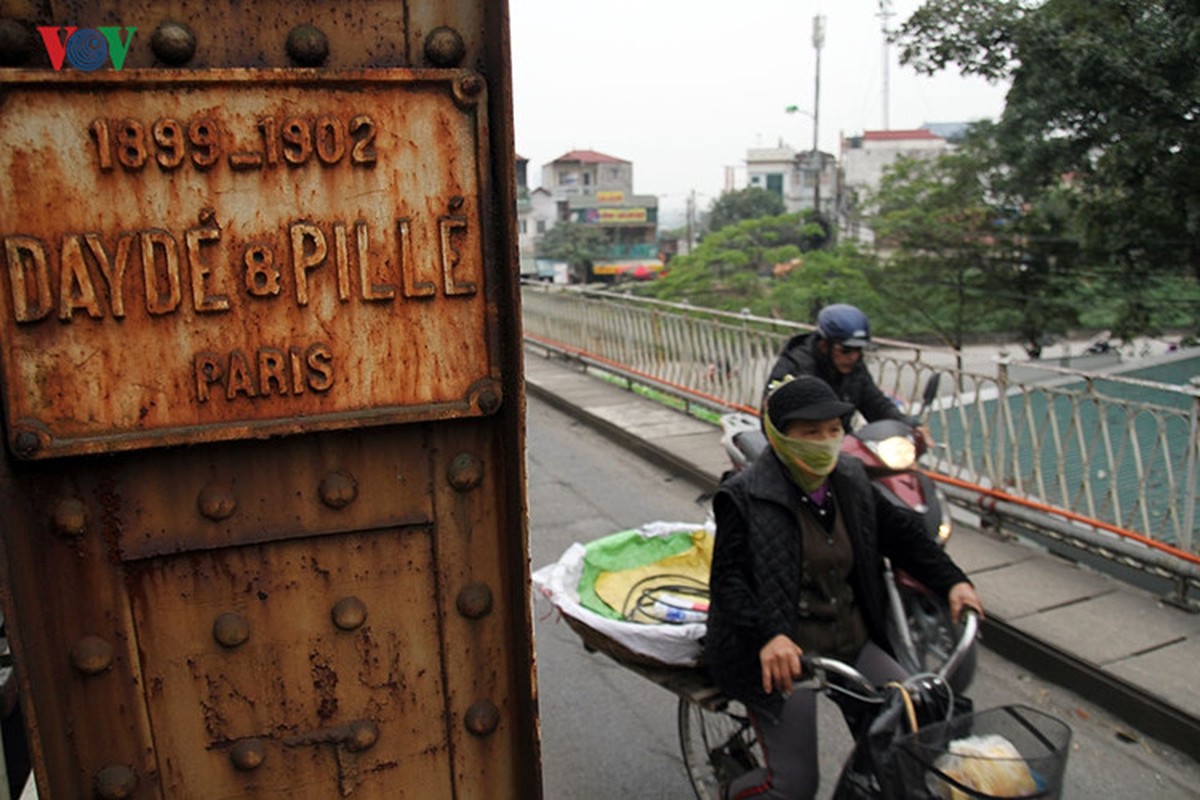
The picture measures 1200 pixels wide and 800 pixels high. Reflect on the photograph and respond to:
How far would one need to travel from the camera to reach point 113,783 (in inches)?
54.1

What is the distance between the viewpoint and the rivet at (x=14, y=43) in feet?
4.02

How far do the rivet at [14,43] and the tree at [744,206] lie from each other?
57100 millimetres

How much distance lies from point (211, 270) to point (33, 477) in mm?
367

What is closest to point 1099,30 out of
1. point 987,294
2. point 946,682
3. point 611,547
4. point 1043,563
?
point 1043,563

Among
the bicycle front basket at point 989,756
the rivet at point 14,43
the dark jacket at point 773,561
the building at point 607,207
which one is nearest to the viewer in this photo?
the rivet at point 14,43

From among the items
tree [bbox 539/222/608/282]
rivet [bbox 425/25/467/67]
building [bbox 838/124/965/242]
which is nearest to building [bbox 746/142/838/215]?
building [bbox 838/124/965/242]

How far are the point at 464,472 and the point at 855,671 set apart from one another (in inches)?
68.0

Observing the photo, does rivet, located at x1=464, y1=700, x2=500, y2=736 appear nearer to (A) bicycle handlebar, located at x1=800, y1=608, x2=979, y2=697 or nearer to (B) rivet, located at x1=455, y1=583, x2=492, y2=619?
(B) rivet, located at x1=455, y1=583, x2=492, y2=619

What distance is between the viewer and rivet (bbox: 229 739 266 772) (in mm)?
1438

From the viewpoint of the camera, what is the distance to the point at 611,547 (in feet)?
13.2

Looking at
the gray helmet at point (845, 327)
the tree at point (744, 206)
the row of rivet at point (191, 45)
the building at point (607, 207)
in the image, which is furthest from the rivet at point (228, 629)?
the tree at point (744, 206)

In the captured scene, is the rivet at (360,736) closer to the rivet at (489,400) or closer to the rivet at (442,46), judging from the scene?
the rivet at (489,400)

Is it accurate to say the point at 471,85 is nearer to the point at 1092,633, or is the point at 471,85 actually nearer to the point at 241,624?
the point at 241,624

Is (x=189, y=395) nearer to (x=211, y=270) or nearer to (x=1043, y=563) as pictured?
(x=211, y=270)
